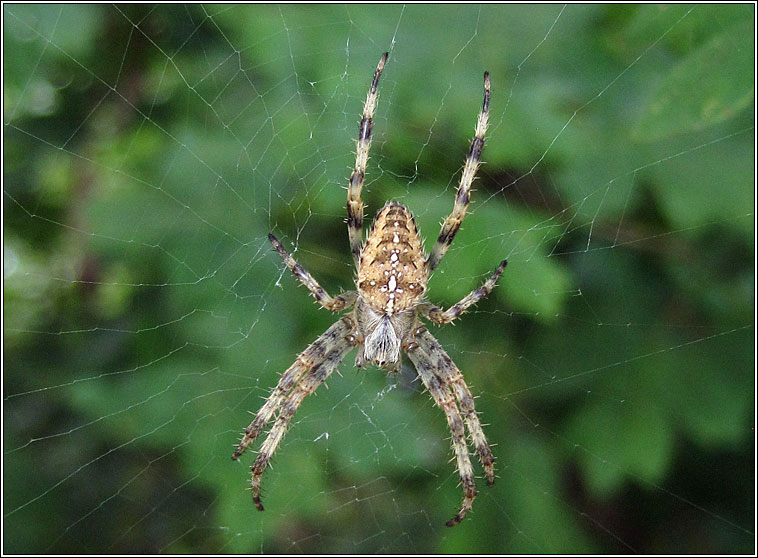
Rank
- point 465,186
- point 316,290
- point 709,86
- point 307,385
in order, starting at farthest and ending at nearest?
1. point 307,385
2. point 316,290
3. point 465,186
4. point 709,86

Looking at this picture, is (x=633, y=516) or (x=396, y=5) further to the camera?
(x=633, y=516)

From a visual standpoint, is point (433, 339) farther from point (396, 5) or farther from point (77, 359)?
point (77, 359)

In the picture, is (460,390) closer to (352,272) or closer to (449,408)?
(449,408)

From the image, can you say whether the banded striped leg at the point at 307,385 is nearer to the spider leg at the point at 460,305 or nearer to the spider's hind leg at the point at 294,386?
the spider's hind leg at the point at 294,386

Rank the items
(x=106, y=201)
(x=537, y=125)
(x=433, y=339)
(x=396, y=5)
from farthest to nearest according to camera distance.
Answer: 1. (x=433, y=339)
2. (x=106, y=201)
3. (x=396, y=5)
4. (x=537, y=125)

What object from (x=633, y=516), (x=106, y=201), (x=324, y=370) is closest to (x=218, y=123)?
(x=106, y=201)

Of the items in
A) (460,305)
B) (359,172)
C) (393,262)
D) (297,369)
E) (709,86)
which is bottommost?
(709,86)

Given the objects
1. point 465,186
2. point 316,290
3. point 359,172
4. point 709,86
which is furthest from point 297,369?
point 709,86
